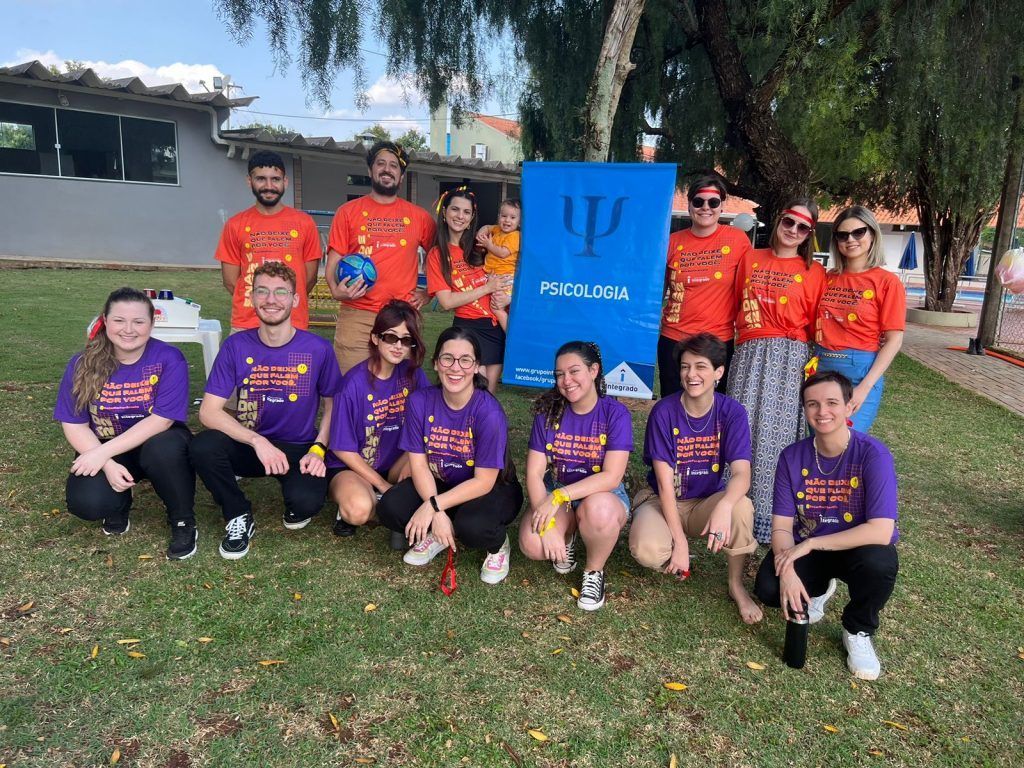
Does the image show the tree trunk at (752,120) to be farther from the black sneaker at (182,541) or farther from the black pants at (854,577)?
the black sneaker at (182,541)

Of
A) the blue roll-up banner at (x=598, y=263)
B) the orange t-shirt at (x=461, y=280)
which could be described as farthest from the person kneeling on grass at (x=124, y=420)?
the blue roll-up banner at (x=598, y=263)

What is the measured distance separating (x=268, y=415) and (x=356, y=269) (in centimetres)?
94

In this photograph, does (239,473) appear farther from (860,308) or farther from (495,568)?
(860,308)

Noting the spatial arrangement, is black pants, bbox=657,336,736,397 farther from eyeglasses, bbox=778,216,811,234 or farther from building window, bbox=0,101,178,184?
building window, bbox=0,101,178,184

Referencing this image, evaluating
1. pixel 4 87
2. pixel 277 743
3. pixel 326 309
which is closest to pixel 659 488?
pixel 277 743

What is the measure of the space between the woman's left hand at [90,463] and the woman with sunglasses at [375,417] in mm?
977

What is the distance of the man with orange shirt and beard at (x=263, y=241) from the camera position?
3971 millimetres

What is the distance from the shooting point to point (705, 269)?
11.8 ft

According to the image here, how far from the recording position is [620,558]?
341 cm

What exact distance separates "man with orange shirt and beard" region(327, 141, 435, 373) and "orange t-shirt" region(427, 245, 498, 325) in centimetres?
12

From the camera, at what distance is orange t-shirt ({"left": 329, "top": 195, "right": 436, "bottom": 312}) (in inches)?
158

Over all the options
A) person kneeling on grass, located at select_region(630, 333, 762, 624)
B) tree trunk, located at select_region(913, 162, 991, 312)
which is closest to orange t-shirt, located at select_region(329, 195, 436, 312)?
person kneeling on grass, located at select_region(630, 333, 762, 624)

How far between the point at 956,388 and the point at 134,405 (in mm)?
8155

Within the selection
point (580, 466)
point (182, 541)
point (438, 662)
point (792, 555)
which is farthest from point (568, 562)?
point (182, 541)
